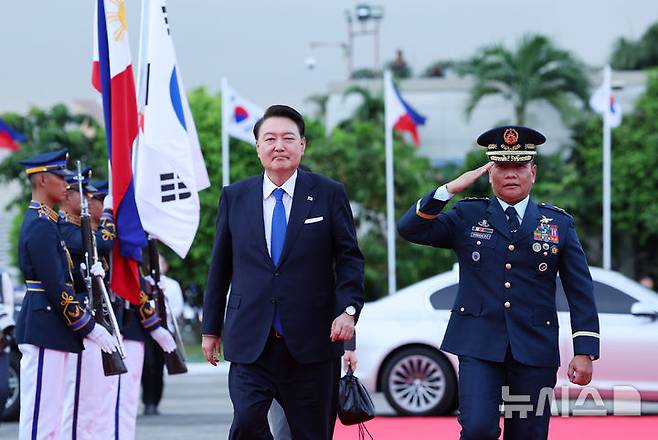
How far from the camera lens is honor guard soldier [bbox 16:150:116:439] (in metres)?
7.31

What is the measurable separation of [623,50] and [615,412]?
4412 cm

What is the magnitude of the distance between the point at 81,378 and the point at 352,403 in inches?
83.0

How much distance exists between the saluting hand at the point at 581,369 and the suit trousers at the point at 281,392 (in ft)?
3.81

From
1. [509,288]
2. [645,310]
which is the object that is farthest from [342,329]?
[645,310]

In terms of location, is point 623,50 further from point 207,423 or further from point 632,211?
point 207,423

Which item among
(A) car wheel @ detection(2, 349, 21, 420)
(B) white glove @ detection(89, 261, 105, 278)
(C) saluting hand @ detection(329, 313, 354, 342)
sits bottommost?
(A) car wheel @ detection(2, 349, 21, 420)

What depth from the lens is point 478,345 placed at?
20.2 feet

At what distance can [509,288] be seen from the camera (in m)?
6.21

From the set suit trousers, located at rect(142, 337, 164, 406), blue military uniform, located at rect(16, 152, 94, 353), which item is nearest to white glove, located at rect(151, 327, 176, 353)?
blue military uniform, located at rect(16, 152, 94, 353)

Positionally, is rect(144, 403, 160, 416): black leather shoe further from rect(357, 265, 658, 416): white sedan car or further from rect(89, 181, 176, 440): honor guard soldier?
rect(89, 181, 176, 440): honor guard soldier

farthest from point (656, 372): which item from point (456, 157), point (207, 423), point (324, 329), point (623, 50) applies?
point (623, 50)

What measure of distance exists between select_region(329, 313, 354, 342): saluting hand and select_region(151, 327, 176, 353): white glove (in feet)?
9.47

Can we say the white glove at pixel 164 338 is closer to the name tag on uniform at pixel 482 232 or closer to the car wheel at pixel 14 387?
the name tag on uniform at pixel 482 232

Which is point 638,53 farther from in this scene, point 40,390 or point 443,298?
point 40,390
